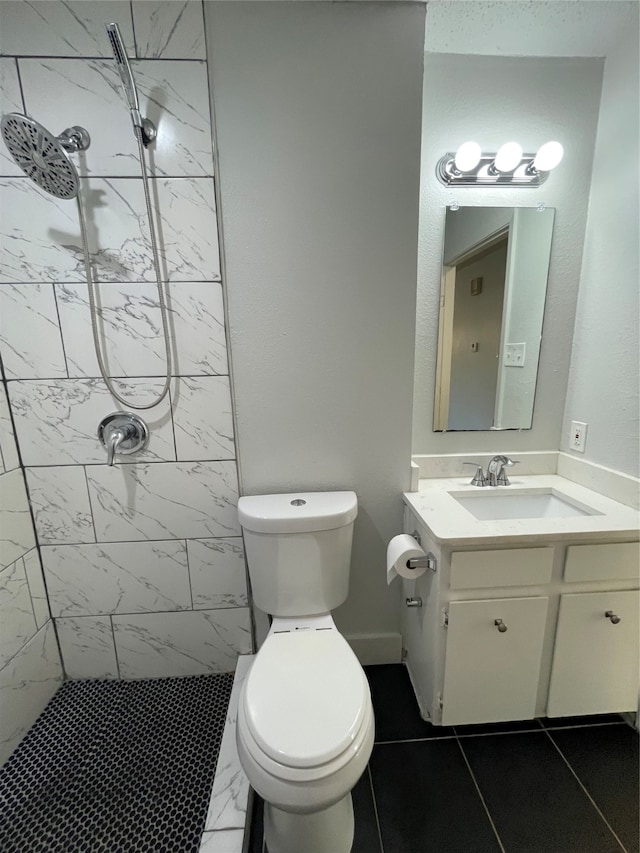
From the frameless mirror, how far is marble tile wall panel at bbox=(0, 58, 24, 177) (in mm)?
1447

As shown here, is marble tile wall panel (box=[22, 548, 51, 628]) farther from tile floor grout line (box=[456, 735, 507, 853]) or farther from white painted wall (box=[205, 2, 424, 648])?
tile floor grout line (box=[456, 735, 507, 853])

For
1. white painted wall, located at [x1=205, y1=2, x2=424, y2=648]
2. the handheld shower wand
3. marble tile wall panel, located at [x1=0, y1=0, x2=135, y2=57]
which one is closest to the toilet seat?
white painted wall, located at [x1=205, y1=2, x2=424, y2=648]

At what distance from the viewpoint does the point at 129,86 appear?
0.95m

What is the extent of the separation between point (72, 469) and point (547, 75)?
2255mm

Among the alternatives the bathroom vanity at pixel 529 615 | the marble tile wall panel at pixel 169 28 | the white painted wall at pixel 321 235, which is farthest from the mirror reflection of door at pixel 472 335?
the marble tile wall panel at pixel 169 28

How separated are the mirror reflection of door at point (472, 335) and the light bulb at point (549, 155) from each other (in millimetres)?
241

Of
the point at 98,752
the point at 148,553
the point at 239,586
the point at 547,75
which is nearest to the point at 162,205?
the point at 148,553

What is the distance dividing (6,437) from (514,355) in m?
1.93

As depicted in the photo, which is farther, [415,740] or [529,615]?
[415,740]

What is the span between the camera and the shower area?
3.46 feet

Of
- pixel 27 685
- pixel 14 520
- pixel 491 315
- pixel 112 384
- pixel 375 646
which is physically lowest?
pixel 375 646

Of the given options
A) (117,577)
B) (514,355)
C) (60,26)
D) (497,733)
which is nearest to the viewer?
(60,26)

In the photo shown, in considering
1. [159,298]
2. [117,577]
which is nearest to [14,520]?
[117,577]

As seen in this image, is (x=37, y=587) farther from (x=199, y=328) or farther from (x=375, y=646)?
(x=375, y=646)
